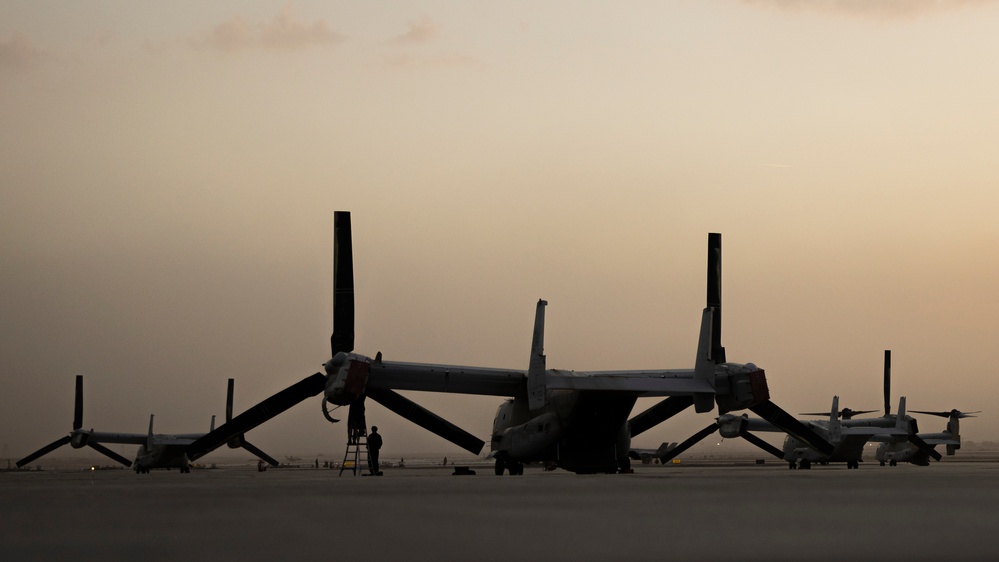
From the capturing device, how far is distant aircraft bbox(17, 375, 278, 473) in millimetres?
80562

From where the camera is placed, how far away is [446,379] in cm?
4241

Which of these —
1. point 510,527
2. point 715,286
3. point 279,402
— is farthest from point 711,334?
point 510,527

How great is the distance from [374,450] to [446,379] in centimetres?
369

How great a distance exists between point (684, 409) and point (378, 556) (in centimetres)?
4413

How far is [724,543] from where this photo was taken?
36.4 feet

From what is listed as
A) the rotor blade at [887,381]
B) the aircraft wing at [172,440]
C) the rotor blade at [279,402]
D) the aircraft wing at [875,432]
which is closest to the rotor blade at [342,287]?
the rotor blade at [279,402]

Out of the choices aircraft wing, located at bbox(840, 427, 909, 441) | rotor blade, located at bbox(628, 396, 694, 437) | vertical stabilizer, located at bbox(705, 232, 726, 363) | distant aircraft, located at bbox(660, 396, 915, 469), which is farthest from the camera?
aircraft wing, located at bbox(840, 427, 909, 441)

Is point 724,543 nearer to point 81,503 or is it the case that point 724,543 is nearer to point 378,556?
point 378,556

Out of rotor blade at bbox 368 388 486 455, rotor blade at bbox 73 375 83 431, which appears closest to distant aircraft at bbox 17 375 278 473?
rotor blade at bbox 73 375 83 431

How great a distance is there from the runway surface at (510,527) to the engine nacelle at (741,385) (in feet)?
66.7

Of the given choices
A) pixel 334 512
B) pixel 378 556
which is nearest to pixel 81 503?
pixel 334 512

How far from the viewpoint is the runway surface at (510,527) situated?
1024cm

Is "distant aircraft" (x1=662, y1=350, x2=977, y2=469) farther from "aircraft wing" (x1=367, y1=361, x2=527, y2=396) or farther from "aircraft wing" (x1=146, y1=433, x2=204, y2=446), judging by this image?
"aircraft wing" (x1=146, y1=433, x2=204, y2=446)

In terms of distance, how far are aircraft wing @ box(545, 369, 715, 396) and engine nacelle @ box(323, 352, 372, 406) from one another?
643 centimetres
